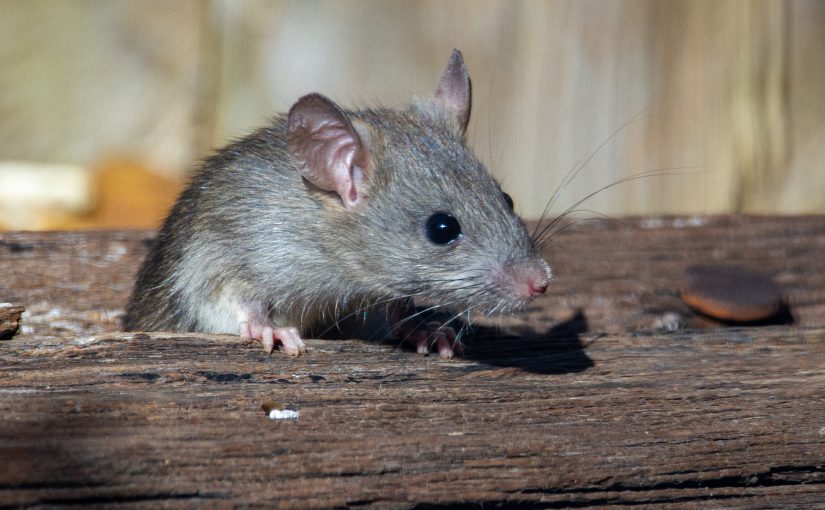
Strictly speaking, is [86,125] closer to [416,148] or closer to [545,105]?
[545,105]

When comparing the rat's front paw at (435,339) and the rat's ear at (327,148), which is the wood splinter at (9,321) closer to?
the rat's ear at (327,148)

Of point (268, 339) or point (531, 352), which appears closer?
point (268, 339)

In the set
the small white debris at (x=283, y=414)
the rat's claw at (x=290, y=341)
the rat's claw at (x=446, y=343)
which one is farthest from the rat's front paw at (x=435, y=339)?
the small white debris at (x=283, y=414)

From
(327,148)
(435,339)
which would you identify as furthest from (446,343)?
(327,148)

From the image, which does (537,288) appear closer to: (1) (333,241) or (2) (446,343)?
(2) (446,343)

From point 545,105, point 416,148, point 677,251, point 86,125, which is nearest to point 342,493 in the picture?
point 416,148

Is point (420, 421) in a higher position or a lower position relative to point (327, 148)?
lower

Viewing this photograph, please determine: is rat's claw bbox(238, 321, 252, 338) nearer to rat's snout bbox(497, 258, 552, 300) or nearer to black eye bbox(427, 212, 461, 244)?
black eye bbox(427, 212, 461, 244)
